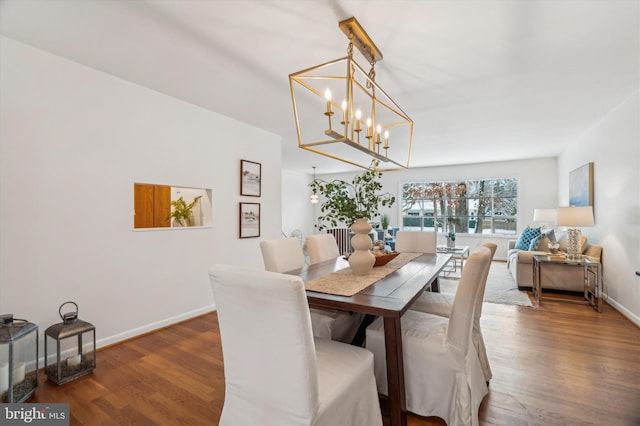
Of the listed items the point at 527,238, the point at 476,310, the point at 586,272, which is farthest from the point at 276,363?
the point at 527,238

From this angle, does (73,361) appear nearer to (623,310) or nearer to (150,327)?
(150,327)

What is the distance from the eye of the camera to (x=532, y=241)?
4.74 metres

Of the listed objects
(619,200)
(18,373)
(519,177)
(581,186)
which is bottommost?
(18,373)

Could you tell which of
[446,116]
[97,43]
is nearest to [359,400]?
[97,43]

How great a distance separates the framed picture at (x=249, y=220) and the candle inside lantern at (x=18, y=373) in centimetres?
235

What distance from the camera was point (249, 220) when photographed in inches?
163

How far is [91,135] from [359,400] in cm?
285

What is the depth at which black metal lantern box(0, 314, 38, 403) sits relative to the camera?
5.79ft

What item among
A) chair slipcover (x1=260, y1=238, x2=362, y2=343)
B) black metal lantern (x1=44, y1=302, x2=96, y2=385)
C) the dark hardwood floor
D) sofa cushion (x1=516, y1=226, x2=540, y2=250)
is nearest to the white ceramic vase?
chair slipcover (x1=260, y1=238, x2=362, y2=343)

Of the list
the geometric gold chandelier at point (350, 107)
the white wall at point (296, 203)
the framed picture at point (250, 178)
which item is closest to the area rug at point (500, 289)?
the geometric gold chandelier at point (350, 107)

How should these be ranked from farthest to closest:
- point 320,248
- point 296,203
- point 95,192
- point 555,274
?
point 296,203, point 555,274, point 320,248, point 95,192

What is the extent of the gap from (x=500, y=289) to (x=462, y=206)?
12.2 ft

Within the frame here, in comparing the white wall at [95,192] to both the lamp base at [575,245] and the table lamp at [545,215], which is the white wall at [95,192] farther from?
the table lamp at [545,215]

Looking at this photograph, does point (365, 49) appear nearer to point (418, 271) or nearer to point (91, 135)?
point (418, 271)
